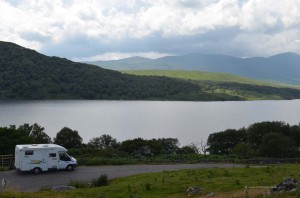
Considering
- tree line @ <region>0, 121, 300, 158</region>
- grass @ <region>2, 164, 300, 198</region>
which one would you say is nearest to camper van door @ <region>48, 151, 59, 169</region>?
grass @ <region>2, 164, 300, 198</region>

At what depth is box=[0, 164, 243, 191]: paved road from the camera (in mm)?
28553

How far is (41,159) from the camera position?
32.9 meters

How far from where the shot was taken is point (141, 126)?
12494 cm

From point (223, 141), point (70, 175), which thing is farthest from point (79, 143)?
point (70, 175)

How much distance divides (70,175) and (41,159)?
3.07 m

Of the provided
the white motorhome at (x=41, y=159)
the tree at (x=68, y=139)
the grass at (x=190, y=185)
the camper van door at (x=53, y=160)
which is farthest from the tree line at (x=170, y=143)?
the grass at (x=190, y=185)

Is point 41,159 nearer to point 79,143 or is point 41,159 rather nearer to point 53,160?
point 53,160

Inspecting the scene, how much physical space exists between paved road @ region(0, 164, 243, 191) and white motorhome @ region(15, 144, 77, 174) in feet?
1.87

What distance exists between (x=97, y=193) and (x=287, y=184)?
9.95m

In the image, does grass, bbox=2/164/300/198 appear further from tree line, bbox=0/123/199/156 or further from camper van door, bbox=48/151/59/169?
tree line, bbox=0/123/199/156

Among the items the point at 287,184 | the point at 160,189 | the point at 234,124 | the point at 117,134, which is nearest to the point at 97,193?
the point at 160,189

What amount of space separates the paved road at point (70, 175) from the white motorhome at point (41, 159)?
1.87 feet

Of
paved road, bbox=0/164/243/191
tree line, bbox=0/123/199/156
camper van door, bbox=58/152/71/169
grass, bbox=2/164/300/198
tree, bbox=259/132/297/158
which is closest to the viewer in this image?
grass, bbox=2/164/300/198

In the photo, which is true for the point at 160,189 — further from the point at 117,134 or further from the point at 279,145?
the point at 117,134
